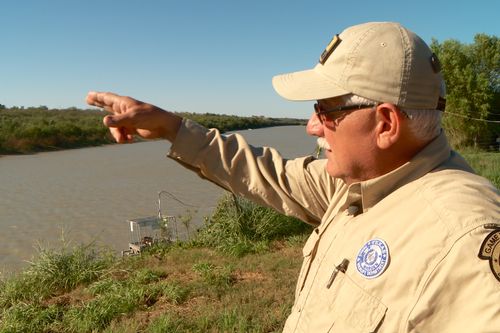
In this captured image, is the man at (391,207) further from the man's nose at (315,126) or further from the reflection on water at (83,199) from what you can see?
the reflection on water at (83,199)

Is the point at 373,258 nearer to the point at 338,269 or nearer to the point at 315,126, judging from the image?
the point at 338,269

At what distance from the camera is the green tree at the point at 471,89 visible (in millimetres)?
29656

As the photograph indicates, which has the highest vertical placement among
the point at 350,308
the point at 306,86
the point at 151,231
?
the point at 306,86

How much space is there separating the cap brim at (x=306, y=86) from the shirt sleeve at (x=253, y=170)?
0.43 metres

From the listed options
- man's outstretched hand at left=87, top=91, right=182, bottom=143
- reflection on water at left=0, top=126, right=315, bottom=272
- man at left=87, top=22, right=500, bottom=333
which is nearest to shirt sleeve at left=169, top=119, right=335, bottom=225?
man's outstretched hand at left=87, top=91, right=182, bottom=143

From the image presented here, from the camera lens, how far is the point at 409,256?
125 centimetres

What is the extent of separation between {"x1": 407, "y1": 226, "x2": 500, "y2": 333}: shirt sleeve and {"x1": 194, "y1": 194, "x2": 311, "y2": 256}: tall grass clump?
6525 millimetres

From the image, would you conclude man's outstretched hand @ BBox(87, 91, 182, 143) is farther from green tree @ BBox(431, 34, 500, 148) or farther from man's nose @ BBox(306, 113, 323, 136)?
green tree @ BBox(431, 34, 500, 148)

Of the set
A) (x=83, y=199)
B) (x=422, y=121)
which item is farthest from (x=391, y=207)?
(x=83, y=199)

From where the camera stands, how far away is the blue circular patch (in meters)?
1.32

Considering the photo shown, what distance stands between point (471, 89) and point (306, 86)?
32.0 meters

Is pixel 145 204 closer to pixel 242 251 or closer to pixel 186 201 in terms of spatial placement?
pixel 186 201

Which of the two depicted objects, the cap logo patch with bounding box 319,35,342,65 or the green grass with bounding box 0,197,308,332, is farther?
the green grass with bounding box 0,197,308,332

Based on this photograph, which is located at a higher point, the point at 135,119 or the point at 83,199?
the point at 135,119
